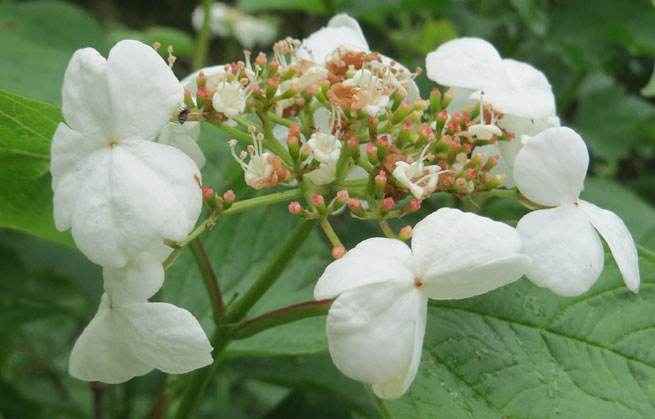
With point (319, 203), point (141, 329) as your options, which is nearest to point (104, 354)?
point (141, 329)

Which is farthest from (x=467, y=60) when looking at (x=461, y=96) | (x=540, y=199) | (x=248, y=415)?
(x=248, y=415)

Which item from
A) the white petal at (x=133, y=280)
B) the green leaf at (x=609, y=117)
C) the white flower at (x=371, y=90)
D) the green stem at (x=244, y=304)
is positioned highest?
the white flower at (x=371, y=90)

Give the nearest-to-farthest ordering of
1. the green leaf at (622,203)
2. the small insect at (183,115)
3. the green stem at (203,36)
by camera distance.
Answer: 1. the small insect at (183,115)
2. the green leaf at (622,203)
3. the green stem at (203,36)

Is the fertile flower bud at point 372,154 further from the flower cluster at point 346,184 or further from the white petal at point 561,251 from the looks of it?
the white petal at point 561,251

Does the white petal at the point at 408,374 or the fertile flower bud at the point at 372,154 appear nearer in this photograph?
the white petal at the point at 408,374

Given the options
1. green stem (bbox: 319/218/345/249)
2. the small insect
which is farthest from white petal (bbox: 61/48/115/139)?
green stem (bbox: 319/218/345/249)

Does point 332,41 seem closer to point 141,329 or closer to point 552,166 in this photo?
point 552,166

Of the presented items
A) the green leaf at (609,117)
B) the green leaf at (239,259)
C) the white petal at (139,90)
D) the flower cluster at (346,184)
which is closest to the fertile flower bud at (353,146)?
the flower cluster at (346,184)
